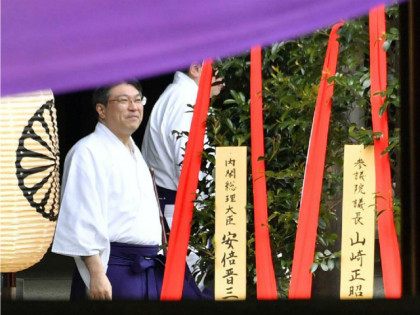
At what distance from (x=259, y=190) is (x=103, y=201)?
73 cm

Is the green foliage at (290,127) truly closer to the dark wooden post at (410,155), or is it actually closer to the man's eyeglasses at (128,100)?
the man's eyeglasses at (128,100)

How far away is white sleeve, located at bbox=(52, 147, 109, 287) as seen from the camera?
15.1 ft

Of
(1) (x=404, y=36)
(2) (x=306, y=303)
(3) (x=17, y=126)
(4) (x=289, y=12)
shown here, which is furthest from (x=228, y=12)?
(2) (x=306, y=303)

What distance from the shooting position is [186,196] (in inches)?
189

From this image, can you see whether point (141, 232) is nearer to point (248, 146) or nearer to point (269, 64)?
point (248, 146)

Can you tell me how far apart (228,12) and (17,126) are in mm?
1048

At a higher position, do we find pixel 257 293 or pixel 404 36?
pixel 404 36

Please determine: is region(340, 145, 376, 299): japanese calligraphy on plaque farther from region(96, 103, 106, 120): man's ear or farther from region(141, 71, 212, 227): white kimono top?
region(96, 103, 106, 120): man's ear

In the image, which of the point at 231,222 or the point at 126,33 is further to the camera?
the point at 231,222

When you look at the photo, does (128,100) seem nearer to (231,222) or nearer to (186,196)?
(186,196)

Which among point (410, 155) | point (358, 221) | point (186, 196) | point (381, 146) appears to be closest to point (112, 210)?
point (186, 196)

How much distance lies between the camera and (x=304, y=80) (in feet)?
15.7

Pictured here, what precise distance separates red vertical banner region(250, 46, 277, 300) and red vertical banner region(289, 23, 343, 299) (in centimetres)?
12

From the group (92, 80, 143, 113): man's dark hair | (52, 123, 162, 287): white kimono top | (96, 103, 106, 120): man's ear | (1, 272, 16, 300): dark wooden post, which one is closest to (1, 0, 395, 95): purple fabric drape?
(92, 80, 143, 113): man's dark hair
